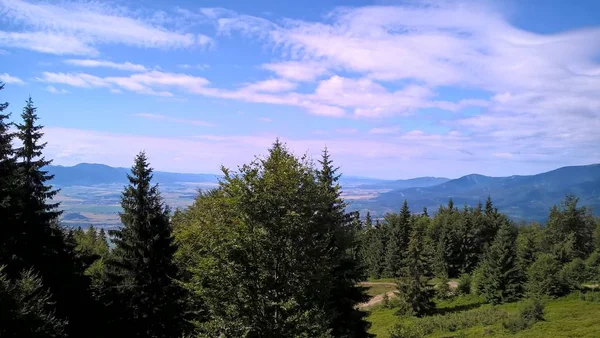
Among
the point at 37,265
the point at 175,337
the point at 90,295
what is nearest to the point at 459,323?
the point at 175,337

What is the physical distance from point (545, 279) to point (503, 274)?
5.10m

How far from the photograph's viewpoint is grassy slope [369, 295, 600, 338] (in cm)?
3262

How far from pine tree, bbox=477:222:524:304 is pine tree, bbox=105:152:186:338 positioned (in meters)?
44.3

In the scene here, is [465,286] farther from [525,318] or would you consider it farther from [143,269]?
[143,269]

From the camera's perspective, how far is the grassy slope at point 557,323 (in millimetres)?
32619

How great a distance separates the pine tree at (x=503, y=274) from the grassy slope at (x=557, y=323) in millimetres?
2513

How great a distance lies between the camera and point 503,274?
53906 mm

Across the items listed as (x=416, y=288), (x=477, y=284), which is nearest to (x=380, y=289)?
(x=477, y=284)

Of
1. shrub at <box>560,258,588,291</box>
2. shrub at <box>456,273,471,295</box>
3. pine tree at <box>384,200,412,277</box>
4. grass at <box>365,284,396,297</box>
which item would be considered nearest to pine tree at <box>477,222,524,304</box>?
shrub at <box>560,258,588,291</box>

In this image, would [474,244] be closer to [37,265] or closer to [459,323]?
[459,323]

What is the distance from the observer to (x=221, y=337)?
17.6m

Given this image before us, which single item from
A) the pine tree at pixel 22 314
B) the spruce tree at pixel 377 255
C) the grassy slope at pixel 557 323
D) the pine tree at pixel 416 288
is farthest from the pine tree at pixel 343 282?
the spruce tree at pixel 377 255

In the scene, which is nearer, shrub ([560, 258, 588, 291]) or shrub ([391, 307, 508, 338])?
shrub ([391, 307, 508, 338])

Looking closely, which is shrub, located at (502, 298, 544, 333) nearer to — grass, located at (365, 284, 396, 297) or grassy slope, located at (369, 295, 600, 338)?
grassy slope, located at (369, 295, 600, 338)
